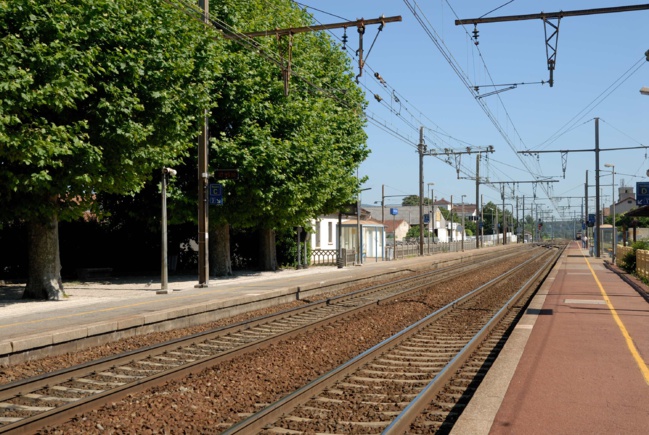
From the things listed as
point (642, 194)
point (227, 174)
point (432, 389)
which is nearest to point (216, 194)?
point (227, 174)

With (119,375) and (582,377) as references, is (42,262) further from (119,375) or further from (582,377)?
(582,377)

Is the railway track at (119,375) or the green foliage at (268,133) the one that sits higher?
the green foliage at (268,133)

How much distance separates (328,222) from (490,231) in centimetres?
9852

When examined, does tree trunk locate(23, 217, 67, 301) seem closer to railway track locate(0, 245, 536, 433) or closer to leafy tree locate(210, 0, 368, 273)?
railway track locate(0, 245, 536, 433)

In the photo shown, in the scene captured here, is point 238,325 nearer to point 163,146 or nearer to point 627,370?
point 163,146

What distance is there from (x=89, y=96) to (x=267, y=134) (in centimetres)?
885

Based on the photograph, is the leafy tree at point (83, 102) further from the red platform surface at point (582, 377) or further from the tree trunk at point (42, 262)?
the red platform surface at point (582, 377)

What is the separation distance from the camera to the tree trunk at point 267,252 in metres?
31.7

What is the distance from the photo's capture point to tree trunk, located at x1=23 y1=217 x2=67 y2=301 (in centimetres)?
→ 1712

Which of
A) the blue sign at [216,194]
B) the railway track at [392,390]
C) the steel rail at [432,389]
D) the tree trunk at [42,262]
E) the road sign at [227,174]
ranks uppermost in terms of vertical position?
the road sign at [227,174]

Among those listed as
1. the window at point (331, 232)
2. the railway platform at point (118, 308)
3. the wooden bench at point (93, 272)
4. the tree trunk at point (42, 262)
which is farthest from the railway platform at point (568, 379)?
the window at point (331, 232)

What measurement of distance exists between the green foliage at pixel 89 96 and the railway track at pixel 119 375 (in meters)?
5.23

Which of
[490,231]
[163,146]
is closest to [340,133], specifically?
[163,146]

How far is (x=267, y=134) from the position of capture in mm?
24219
